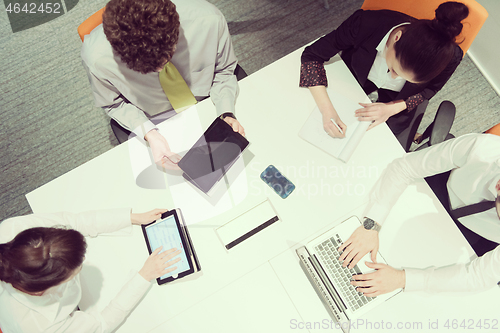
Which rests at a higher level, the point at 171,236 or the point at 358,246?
the point at 171,236

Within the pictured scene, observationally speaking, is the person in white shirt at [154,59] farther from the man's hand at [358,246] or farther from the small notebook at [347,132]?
the man's hand at [358,246]

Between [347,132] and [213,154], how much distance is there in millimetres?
591

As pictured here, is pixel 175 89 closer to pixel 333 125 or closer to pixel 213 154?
pixel 213 154

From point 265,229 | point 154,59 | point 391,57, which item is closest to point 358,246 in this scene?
point 265,229

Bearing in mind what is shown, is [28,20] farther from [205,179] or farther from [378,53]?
[378,53]

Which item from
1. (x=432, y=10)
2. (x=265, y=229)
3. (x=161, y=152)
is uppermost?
(x=432, y=10)

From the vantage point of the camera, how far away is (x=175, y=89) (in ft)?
4.66

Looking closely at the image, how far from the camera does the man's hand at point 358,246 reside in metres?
1.17

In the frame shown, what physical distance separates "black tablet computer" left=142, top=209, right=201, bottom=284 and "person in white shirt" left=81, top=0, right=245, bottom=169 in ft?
0.74

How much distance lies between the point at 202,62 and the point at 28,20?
1.88 meters

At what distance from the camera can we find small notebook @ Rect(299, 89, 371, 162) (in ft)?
4.37

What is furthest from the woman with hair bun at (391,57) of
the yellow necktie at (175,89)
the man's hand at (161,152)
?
the man's hand at (161,152)

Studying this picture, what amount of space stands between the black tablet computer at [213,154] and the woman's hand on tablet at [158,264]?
28 centimetres

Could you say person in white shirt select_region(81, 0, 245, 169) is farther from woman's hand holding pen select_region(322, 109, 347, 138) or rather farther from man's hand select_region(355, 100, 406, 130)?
man's hand select_region(355, 100, 406, 130)
